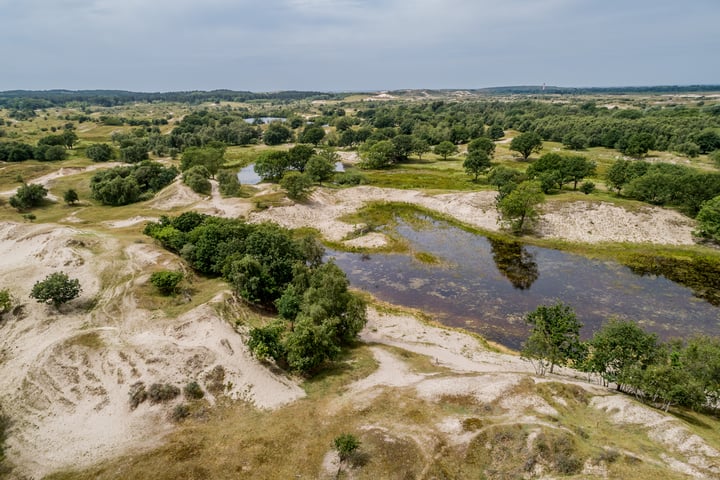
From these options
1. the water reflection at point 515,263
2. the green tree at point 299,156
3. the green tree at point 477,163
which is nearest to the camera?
the water reflection at point 515,263

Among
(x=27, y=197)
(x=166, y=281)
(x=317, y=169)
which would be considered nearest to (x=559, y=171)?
(x=317, y=169)

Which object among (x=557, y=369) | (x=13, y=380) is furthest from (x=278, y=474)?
(x=557, y=369)

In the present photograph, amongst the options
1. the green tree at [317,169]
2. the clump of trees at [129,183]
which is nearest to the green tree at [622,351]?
the green tree at [317,169]

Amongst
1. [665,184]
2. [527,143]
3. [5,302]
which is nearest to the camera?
[5,302]

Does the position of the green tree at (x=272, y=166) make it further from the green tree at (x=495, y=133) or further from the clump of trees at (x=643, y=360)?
the green tree at (x=495, y=133)

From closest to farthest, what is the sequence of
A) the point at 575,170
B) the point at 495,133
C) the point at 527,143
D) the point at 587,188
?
the point at 587,188
the point at 575,170
the point at 527,143
the point at 495,133

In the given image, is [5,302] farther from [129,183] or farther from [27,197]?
[129,183]

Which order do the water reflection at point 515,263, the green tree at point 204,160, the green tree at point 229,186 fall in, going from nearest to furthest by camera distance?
the water reflection at point 515,263, the green tree at point 229,186, the green tree at point 204,160

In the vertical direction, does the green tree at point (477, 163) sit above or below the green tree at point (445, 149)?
below

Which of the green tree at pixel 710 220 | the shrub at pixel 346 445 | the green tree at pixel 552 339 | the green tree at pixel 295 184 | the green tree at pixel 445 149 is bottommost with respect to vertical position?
the shrub at pixel 346 445
